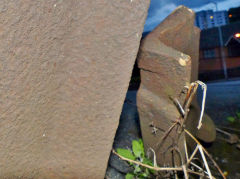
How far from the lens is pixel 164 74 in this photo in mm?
1015

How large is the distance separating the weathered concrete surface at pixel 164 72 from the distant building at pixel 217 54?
19.8 meters

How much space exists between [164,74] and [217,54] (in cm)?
2154

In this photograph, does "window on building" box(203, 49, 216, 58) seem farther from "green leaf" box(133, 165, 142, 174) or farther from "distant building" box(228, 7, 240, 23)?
"green leaf" box(133, 165, 142, 174)

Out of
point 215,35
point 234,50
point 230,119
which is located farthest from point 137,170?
point 215,35

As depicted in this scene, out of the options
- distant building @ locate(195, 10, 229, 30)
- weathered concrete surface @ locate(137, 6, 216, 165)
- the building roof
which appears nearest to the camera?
weathered concrete surface @ locate(137, 6, 216, 165)

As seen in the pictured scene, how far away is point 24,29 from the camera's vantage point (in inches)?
23.5

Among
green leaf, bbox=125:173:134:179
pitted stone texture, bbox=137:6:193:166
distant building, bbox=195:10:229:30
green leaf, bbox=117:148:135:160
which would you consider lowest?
distant building, bbox=195:10:229:30

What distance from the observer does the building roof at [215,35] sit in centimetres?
2069

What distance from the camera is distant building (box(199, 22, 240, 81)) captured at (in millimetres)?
20016

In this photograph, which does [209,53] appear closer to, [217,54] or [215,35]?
[217,54]

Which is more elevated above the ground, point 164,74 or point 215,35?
point 164,74

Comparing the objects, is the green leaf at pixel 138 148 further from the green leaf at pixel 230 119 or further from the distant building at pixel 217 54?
the distant building at pixel 217 54

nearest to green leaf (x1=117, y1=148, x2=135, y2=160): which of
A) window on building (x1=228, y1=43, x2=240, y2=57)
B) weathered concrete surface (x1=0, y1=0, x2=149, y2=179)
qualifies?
weathered concrete surface (x1=0, y1=0, x2=149, y2=179)

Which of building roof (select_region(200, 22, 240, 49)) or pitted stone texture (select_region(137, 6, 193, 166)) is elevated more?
pitted stone texture (select_region(137, 6, 193, 166))
